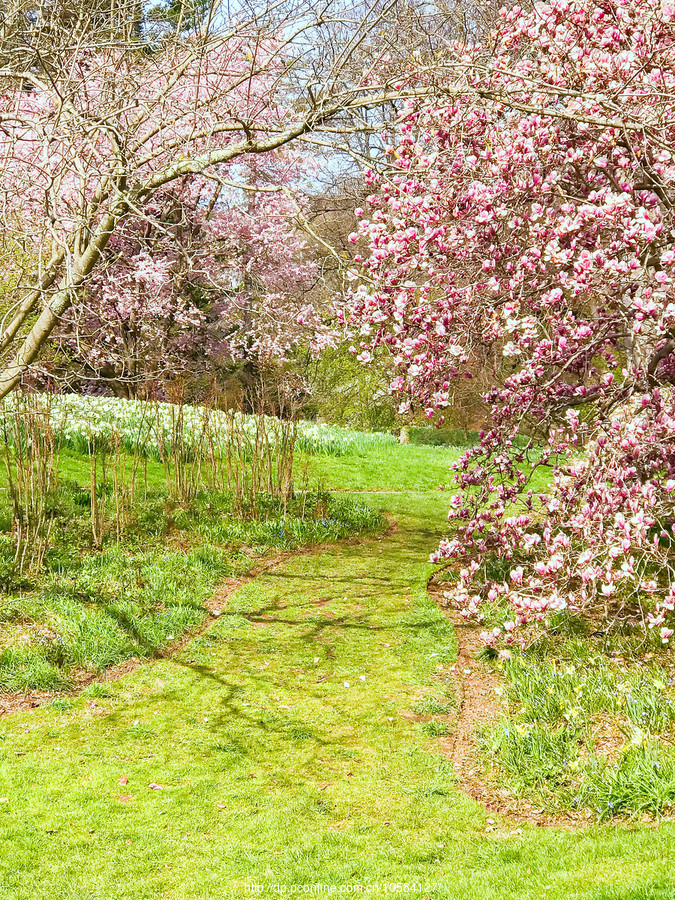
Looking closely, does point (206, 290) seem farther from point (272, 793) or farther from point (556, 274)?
point (272, 793)

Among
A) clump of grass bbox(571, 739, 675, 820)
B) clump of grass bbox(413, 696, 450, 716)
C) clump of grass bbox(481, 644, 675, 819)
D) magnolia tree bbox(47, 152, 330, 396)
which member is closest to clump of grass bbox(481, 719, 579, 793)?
clump of grass bbox(481, 644, 675, 819)

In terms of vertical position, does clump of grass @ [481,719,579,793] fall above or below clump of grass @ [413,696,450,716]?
above

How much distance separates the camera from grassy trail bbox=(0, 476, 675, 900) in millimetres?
3184

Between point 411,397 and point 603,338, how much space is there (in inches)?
61.0

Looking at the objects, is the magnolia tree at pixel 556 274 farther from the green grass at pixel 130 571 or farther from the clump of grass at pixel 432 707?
the green grass at pixel 130 571

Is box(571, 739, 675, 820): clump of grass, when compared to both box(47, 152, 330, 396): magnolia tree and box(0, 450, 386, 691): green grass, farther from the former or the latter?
box(47, 152, 330, 396): magnolia tree

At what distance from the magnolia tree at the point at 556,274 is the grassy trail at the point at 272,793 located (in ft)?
3.41

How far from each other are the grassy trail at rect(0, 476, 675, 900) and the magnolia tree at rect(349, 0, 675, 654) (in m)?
1.04

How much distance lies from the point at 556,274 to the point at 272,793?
380 cm

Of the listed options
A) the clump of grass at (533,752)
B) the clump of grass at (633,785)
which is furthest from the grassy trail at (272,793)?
the clump of grass at (533,752)

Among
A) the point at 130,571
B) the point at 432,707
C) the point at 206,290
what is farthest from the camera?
the point at 206,290

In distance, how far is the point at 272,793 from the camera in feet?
13.2

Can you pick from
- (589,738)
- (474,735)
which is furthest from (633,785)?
(474,735)

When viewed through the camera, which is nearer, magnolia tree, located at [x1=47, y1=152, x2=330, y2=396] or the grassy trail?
the grassy trail
